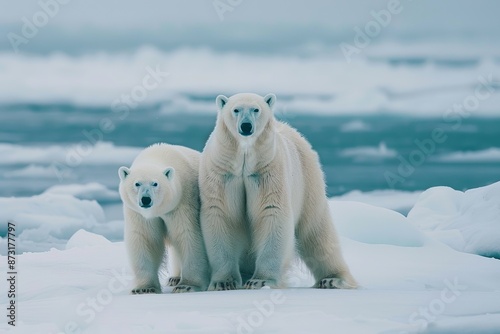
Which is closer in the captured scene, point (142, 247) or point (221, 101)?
point (221, 101)

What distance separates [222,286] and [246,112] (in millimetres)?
1318

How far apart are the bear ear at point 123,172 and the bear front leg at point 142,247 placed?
310 mm

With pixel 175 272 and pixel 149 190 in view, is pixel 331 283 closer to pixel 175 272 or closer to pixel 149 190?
pixel 175 272

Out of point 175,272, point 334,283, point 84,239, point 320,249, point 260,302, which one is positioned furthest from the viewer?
point 84,239

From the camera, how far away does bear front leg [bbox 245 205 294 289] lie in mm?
6020

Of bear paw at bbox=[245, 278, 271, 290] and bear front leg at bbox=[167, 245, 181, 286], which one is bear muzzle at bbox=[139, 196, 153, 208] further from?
bear front leg at bbox=[167, 245, 181, 286]

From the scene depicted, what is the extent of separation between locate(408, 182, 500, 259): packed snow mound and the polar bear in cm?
598

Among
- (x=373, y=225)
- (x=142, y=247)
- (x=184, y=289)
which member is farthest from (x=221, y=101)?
(x=373, y=225)

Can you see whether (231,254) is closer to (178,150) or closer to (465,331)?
(178,150)

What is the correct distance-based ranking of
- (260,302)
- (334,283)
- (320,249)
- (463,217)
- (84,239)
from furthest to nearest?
(463,217)
(84,239)
(320,249)
(334,283)
(260,302)

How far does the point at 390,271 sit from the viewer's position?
8.30 meters

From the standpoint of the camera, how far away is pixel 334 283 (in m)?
6.70

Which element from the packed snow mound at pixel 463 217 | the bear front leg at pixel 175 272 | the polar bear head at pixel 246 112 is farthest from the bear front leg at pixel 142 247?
the packed snow mound at pixel 463 217

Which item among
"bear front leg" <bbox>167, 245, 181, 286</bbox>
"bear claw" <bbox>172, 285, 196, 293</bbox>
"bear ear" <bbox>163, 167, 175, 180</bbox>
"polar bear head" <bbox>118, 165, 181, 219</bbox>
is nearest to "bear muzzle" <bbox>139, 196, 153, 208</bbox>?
"polar bear head" <bbox>118, 165, 181, 219</bbox>
